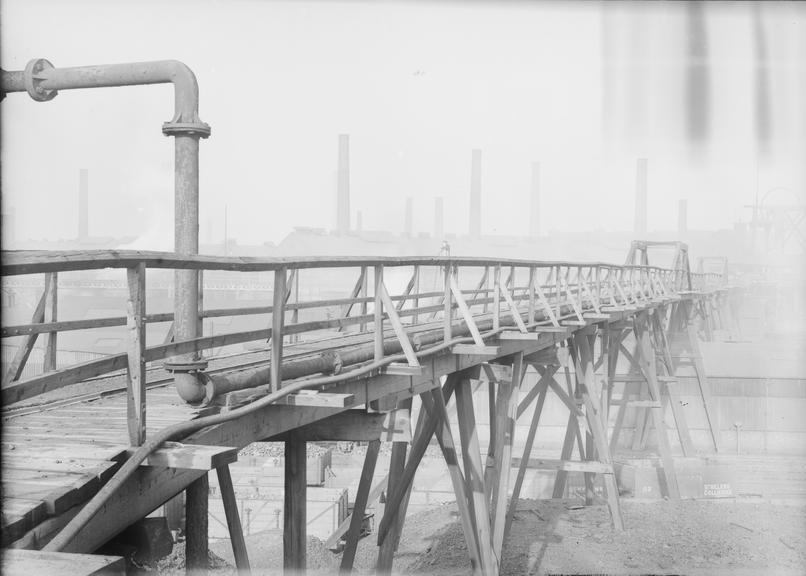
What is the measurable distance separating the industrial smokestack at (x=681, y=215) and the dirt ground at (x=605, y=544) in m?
53.8

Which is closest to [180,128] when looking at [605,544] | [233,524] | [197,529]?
[233,524]

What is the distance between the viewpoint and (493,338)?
789cm

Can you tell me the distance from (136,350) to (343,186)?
46.0m

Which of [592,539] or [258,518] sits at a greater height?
[592,539]

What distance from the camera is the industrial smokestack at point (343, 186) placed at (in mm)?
46500

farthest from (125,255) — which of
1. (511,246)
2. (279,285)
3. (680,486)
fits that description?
(511,246)

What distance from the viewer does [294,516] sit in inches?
185

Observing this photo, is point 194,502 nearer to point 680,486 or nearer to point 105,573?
point 105,573

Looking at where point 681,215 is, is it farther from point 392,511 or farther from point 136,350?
point 136,350

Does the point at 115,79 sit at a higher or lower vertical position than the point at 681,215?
lower

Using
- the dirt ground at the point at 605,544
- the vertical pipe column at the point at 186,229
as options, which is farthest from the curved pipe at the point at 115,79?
the dirt ground at the point at 605,544

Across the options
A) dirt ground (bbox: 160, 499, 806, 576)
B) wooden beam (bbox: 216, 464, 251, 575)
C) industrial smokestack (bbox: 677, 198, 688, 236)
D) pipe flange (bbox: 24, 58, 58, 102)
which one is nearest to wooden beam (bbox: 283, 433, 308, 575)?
wooden beam (bbox: 216, 464, 251, 575)

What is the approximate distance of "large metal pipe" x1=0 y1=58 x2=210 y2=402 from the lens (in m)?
4.22

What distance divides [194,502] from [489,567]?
443 cm
